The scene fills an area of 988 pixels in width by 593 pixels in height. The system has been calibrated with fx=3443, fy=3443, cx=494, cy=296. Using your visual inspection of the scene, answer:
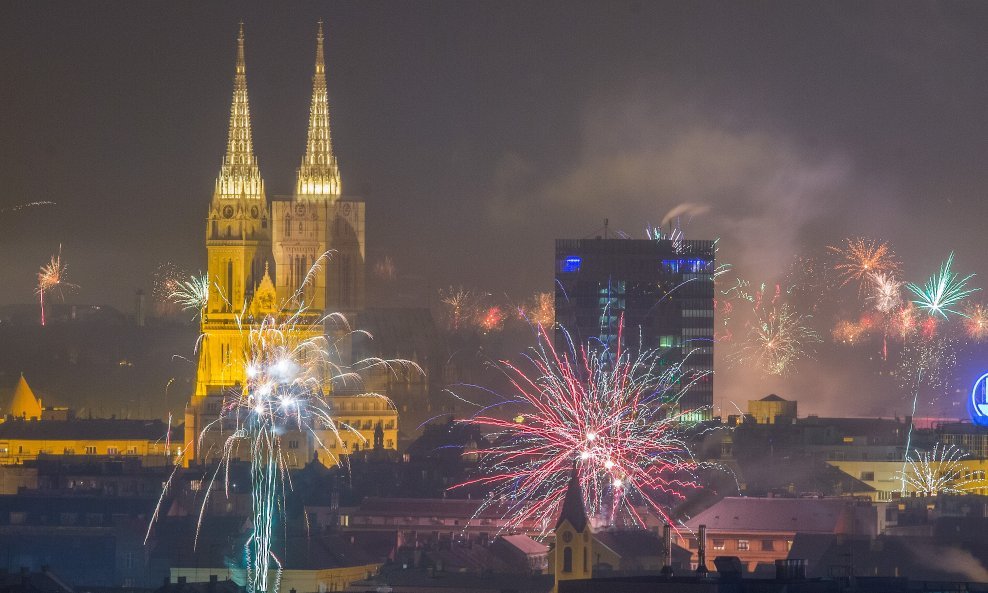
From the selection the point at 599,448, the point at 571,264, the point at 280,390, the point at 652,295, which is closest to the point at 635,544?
the point at 599,448

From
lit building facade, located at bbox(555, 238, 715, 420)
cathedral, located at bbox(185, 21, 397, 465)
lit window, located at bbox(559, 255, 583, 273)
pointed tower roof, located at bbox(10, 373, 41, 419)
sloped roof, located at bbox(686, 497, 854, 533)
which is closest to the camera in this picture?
sloped roof, located at bbox(686, 497, 854, 533)

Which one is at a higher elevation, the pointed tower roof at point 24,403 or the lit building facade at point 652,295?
Answer: the lit building facade at point 652,295

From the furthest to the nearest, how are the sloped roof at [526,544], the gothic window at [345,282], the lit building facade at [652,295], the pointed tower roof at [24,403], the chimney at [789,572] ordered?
the pointed tower roof at [24,403] → the gothic window at [345,282] → the lit building facade at [652,295] → the sloped roof at [526,544] → the chimney at [789,572]

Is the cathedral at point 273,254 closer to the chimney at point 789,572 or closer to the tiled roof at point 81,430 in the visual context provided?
the tiled roof at point 81,430

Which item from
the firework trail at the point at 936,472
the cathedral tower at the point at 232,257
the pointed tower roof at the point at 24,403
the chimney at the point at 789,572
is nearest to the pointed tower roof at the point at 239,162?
the cathedral tower at the point at 232,257

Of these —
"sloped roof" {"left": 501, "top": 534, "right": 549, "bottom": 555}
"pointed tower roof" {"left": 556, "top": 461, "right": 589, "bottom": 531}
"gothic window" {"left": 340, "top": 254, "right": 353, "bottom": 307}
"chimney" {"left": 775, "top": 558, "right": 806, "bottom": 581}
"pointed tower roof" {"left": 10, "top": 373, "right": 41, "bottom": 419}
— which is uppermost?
"gothic window" {"left": 340, "top": 254, "right": 353, "bottom": 307}

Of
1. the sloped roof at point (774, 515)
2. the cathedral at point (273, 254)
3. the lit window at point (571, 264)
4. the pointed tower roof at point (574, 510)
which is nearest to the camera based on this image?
the pointed tower roof at point (574, 510)

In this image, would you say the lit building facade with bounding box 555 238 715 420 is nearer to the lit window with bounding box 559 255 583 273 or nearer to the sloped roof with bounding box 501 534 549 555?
the lit window with bounding box 559 255 583 273

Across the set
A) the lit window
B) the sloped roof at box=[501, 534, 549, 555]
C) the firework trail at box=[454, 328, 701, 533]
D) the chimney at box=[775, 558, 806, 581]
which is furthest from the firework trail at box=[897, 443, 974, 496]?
the chimney at box=[775, 558, 806, 581]
